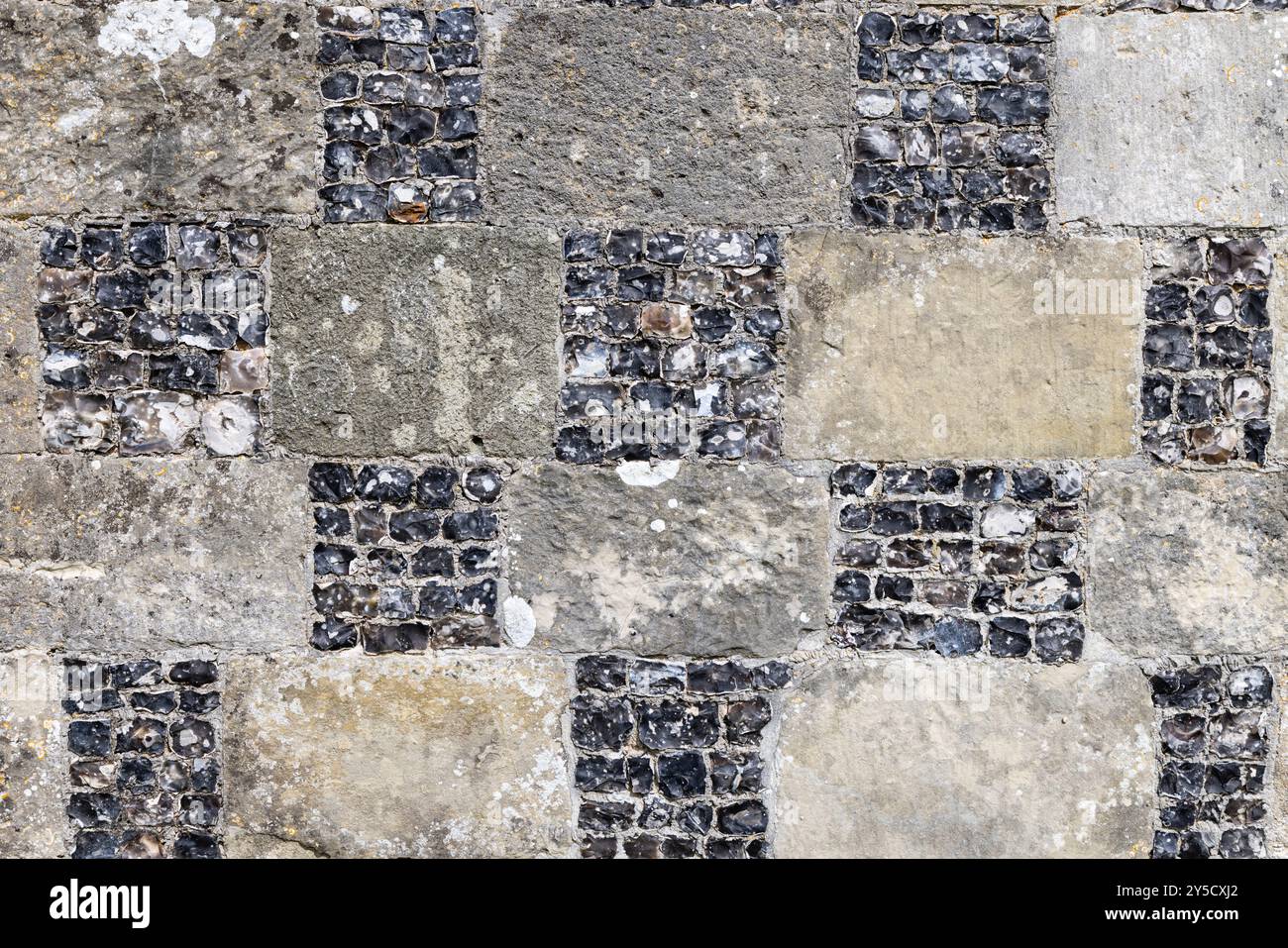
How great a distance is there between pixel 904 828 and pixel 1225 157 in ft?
6.41

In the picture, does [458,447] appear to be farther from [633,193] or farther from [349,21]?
[349,21]

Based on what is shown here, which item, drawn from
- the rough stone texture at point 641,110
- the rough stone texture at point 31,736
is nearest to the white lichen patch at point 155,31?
the rough stone texture at point 641,110

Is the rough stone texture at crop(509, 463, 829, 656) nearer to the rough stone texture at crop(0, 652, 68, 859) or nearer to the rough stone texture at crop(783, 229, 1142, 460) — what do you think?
the rough stone texture at crop(783, 229, 1142, 460)

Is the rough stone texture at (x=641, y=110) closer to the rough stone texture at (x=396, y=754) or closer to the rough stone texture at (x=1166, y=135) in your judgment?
the rough stone texture at (x=1166, y=135)

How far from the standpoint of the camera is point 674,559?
2.57 meters

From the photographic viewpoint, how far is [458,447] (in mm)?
2555

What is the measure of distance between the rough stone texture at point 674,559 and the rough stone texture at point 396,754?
21 centimetres

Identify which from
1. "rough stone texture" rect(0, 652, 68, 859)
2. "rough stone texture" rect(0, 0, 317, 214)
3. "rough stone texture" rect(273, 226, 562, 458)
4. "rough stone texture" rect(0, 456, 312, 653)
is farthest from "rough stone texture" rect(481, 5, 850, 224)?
"rough stone texture" rect(0, 652, 68, 859)

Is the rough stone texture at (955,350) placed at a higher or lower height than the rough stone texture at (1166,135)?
lower

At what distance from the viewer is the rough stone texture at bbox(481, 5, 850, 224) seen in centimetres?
254

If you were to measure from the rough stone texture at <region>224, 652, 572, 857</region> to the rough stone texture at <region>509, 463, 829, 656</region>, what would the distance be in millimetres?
212

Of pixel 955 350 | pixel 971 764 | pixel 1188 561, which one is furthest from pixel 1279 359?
pixel 971 764

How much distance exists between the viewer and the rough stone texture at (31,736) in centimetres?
258

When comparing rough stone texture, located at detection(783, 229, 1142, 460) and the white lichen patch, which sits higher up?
the white lichen patch
